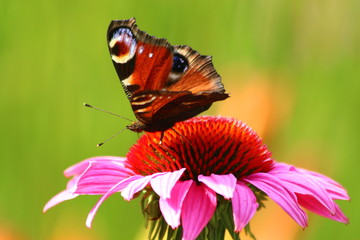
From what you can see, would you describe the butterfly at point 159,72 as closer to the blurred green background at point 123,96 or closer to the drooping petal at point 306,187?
the drooping petal at point 306,187

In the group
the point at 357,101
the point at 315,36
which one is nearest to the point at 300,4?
the point at 315,36

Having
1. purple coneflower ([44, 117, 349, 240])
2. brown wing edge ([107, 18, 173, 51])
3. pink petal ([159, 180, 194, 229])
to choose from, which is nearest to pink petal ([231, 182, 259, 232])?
purple coneflower ([44, 117, 349, 240])

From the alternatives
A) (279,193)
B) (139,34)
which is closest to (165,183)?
(279,193)

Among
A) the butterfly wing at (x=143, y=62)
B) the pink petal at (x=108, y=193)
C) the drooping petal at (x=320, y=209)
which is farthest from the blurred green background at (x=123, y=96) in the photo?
the pink petal at (x=108, y=193)

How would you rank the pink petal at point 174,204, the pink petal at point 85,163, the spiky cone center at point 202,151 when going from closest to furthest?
the pink petal at point 174,204
the spiky cone center at point 202,151
the pink petal at point 85,163

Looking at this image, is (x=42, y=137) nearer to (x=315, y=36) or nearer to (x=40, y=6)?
(x=40, y=6)

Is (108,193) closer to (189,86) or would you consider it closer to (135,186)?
(135,186)
